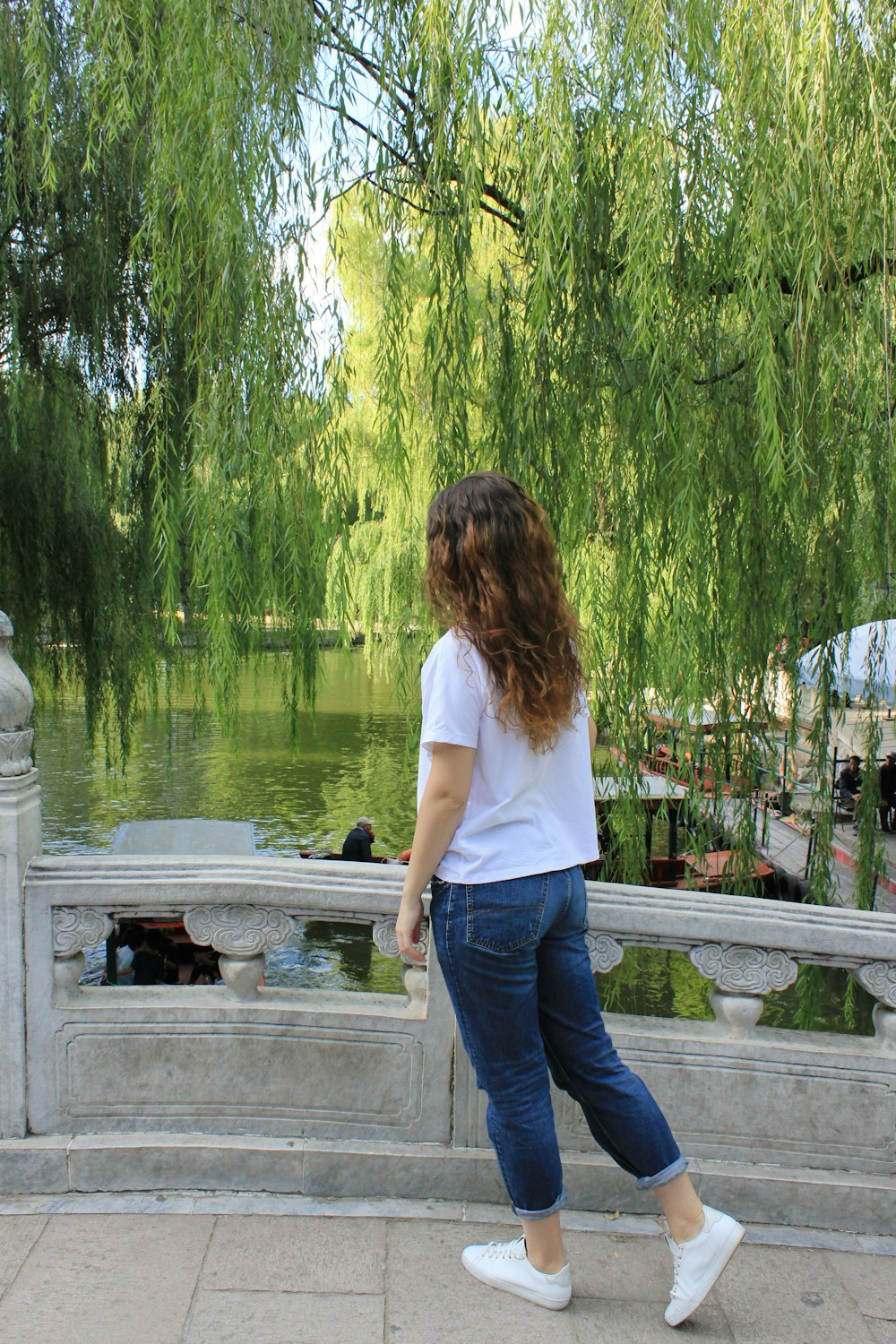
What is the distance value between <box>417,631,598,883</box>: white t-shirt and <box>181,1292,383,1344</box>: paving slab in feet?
2.75

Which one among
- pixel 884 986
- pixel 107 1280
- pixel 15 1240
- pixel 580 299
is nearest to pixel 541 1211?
pixel 107 1280

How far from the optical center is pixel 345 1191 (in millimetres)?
2414

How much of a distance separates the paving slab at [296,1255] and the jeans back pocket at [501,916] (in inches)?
30.2

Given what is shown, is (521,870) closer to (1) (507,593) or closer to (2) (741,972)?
(1) (507,593)

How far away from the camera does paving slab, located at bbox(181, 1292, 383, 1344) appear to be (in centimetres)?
192

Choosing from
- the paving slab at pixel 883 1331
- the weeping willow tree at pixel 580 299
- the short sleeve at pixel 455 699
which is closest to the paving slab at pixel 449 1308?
the paving slab at pixel 883 1331

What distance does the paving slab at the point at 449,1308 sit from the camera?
1.95m

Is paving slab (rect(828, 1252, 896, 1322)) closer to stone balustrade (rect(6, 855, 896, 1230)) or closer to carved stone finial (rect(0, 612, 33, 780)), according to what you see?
stone balustrade (rect(6, 855, 896, 1230))

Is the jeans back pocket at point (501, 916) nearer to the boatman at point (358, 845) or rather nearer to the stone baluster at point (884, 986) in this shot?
the stone baluster at point (884, 986)

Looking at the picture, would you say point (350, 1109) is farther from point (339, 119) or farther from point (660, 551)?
point (339, 119)

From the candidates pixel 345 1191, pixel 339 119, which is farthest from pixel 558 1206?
pixel 339 119

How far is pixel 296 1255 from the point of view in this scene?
7.14ft

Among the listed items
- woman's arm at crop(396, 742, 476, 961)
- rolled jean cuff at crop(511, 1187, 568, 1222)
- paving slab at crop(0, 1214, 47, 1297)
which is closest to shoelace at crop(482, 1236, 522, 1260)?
rolled jean cuff at crop(511, 1187, 568, 1222)

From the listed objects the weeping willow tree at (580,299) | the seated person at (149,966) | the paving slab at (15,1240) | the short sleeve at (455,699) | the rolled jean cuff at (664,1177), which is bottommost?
the seated person at (149,966)
